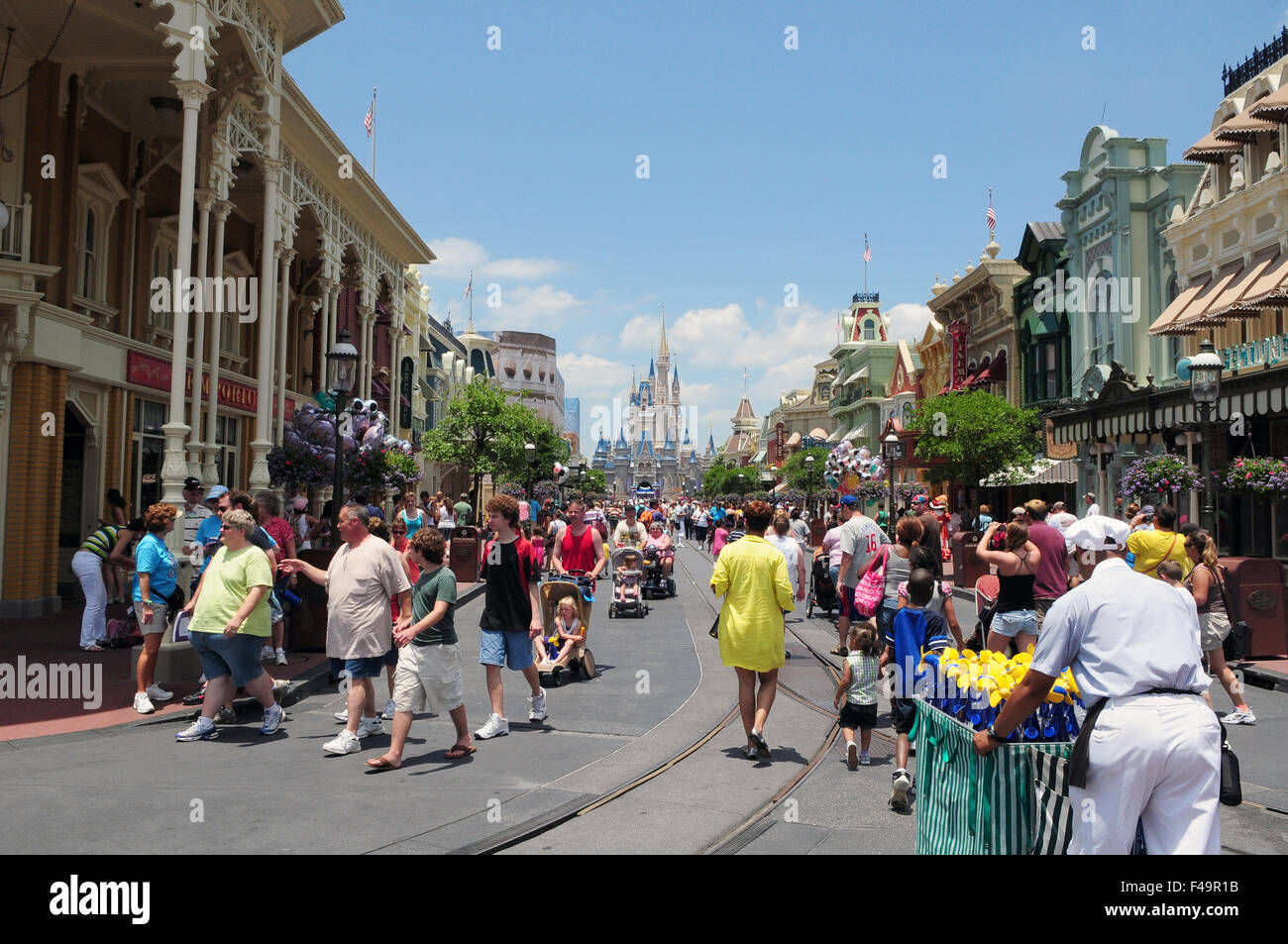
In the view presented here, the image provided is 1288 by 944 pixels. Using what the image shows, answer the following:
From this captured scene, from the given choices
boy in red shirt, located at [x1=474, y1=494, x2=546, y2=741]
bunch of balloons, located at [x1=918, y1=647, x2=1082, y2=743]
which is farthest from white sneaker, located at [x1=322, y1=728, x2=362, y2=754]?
bunch of balloons, located at [x1=918, y1=647, x2=1082, y2=743]

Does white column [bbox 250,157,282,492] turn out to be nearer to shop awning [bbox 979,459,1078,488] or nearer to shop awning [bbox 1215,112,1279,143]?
shop awning [bbox 1215,112,1279,143]

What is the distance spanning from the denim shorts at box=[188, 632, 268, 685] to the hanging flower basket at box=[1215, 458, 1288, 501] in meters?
14.6

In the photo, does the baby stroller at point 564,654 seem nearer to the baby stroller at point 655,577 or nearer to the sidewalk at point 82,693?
the sidewalk at point 82,693

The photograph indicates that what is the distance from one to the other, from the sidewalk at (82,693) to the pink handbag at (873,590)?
5465mm

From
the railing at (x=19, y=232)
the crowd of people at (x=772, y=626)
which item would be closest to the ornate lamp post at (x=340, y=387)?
the crowd of people at (x=772, y=626)

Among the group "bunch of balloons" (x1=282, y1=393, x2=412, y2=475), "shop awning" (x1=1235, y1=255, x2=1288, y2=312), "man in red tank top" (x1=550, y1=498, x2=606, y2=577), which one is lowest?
"man in red tank top" (x1=550, y1=498, x2=606, y2=577)

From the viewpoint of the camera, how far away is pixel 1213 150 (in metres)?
25.1


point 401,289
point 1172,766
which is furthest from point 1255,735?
point 401,289

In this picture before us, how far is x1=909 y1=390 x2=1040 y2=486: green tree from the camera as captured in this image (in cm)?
3550

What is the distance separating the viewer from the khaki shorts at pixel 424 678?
6941mm

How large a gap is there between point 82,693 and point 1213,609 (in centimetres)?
1042
